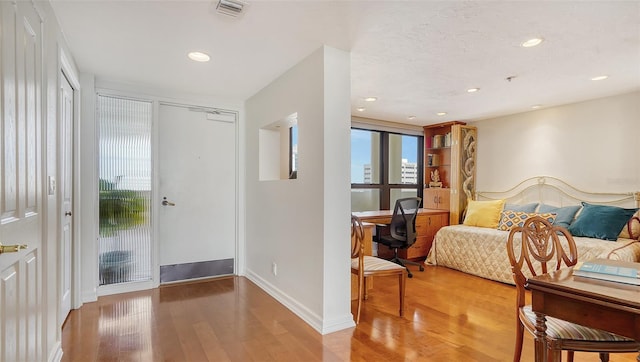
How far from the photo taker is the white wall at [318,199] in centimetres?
251

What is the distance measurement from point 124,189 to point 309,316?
236 cm

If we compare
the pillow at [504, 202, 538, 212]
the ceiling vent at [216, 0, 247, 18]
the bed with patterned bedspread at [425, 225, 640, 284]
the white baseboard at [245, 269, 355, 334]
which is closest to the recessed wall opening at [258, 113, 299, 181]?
the white baseboard at [245, 269, 355, 334]

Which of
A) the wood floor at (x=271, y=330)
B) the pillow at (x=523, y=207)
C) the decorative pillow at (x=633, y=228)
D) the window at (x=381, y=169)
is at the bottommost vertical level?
the wood floor at (x=271, y=330)

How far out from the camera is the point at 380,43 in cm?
242

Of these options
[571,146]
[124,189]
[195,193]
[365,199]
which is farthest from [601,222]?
[124,189]

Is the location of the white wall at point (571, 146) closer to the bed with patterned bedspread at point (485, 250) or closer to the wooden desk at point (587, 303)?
the bed with patterned bedspread at point (485, 250)

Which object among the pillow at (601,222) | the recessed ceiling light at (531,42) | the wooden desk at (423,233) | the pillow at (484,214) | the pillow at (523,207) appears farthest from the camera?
the wooden desk at (423,233)

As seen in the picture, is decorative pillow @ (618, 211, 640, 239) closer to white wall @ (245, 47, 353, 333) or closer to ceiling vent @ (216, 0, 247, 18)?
white wall @ (245, 47, 353, 333)

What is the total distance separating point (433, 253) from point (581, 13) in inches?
136

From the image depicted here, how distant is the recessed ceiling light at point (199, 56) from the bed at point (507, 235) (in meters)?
3.73

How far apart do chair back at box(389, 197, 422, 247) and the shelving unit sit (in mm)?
1233

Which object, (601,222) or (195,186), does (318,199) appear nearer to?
(195,186)

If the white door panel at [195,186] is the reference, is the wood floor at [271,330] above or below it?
below

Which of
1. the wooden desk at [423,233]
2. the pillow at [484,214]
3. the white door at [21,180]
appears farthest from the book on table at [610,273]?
the wooden desk at [423,233]
